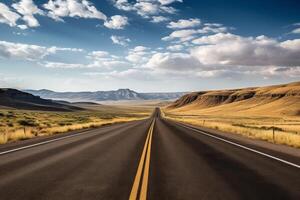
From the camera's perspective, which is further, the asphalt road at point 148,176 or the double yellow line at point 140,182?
the asphalt road at point 148,176

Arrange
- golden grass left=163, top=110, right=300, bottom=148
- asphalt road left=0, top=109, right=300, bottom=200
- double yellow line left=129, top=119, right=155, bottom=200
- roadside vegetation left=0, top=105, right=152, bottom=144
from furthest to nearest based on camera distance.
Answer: roadside vegetation left=0, top=105, right=152, bottom=144
golden grass left=163, top=110, right=300, bottom=148
asphalt road left=0, top=109, right=300, bottom=200
double yellow line left=129, top=119, right=155, bottom=200

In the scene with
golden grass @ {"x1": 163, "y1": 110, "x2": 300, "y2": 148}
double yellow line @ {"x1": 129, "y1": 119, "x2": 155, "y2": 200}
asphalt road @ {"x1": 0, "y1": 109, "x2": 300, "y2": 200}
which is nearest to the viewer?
double yellow line @ {"x1": 129, "y1": 119, "x2": 155, "y2": 200}

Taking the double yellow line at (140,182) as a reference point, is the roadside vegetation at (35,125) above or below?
below

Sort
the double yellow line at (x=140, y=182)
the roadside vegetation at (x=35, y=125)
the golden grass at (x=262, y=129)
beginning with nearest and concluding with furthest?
the double yellow line at (x=140, y=182) < the golden grass at (x=262, y=129) < the roadside vegetation at (x=35, y=125)

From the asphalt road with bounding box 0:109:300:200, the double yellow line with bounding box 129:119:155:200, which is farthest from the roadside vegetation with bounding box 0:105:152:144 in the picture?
the double yellow line with bounding box 129:119:155:200

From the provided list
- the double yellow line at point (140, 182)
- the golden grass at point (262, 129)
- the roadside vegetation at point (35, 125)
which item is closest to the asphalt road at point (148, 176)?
the double yellow line at point (140, 182)

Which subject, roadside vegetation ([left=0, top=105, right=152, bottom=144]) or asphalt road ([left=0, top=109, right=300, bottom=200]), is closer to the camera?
asphalt road ([left=0, top=109, right=300, bottom=200])

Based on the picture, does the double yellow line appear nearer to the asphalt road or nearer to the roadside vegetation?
the asphalt road

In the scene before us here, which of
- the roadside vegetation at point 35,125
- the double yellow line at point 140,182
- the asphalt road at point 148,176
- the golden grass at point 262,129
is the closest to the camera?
the double yellow line at point 140,182

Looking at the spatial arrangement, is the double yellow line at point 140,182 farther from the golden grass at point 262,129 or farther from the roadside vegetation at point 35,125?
the roadside vegetation at point 35,125

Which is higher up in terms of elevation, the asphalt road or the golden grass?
the asphalt road

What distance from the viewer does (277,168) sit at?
9016mm

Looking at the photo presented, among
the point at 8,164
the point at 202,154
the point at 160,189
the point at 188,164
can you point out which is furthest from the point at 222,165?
the point at 8,164

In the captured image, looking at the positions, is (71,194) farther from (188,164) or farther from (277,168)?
(277,168)
